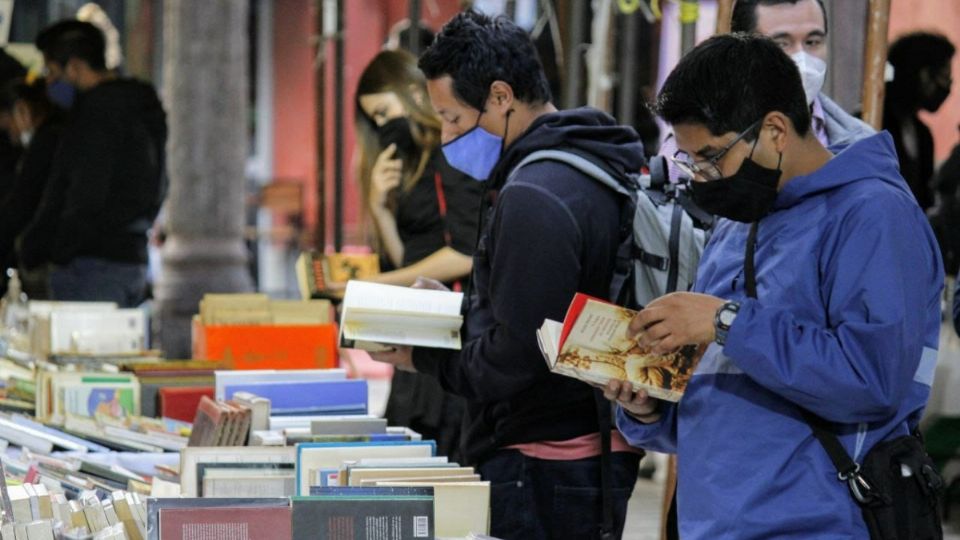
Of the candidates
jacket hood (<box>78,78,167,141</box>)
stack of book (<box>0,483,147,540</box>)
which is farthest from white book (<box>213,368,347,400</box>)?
jacket hood (<box>78,78,167,141</box>)

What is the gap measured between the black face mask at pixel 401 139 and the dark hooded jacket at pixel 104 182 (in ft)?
6.78

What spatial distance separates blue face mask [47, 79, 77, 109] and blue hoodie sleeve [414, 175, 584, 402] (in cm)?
442

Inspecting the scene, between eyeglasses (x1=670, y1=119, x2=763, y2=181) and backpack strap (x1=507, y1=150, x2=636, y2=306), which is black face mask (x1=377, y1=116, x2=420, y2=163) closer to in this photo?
backpack strap (x1=507, y1=150, x2=636, y2=306)

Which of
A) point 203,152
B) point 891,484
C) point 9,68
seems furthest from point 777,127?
point 9,68

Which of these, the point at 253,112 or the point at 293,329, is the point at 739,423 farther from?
the point at 253,112

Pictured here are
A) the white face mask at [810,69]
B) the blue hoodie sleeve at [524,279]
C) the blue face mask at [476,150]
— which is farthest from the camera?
the blue face mask at [476,150]

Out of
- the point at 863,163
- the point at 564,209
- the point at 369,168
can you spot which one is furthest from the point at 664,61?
the point at 863,163

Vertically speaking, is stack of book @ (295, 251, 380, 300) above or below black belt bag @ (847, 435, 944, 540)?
below

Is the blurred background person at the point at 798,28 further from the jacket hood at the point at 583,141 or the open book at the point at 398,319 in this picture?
the open book at the point at 398,319

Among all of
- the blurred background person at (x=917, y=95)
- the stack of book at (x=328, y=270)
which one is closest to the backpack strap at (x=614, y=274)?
the stack of book at (x=328, y=270)

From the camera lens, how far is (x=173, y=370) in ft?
16.3

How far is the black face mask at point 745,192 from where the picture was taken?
2568 millimetres

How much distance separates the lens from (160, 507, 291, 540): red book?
2668 millimetres

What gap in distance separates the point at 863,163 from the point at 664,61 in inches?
255
